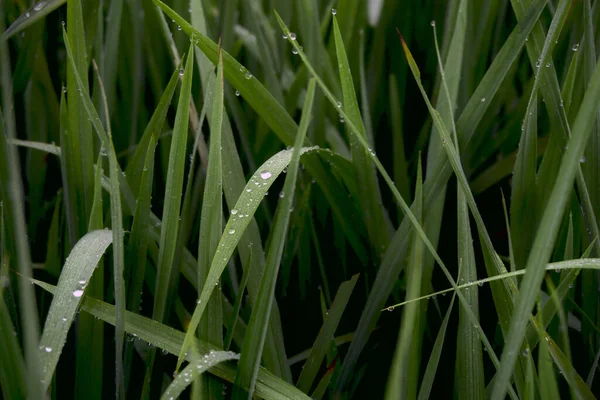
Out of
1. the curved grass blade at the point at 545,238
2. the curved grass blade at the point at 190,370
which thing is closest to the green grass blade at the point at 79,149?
the curved grass blade at the point at 190,370

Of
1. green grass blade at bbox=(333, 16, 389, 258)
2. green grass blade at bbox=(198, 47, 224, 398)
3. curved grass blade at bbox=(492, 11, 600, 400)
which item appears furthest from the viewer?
green grass blade at bbox=(333, 16, 389, 258)

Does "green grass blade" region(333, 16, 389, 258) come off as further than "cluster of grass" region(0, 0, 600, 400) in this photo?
Yes

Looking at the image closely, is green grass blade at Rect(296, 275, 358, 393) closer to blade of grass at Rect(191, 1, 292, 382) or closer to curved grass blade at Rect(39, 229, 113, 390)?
blade of grass at Rect(191, 1, 292, 382)

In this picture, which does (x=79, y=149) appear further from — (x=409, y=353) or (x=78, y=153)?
(x=409, y=353)

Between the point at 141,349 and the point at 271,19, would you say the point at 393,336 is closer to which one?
the point at 141,349

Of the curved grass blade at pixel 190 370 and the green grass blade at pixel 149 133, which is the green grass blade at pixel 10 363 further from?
the green grass blade at pixel 149 133

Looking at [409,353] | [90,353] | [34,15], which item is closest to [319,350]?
[409,353]

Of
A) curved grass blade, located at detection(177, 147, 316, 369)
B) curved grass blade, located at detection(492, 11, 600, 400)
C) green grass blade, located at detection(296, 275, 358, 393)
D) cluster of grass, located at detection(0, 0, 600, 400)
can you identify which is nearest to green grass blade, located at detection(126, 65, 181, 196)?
cluster of grass, located at detection(0, 0, 600, 400)
